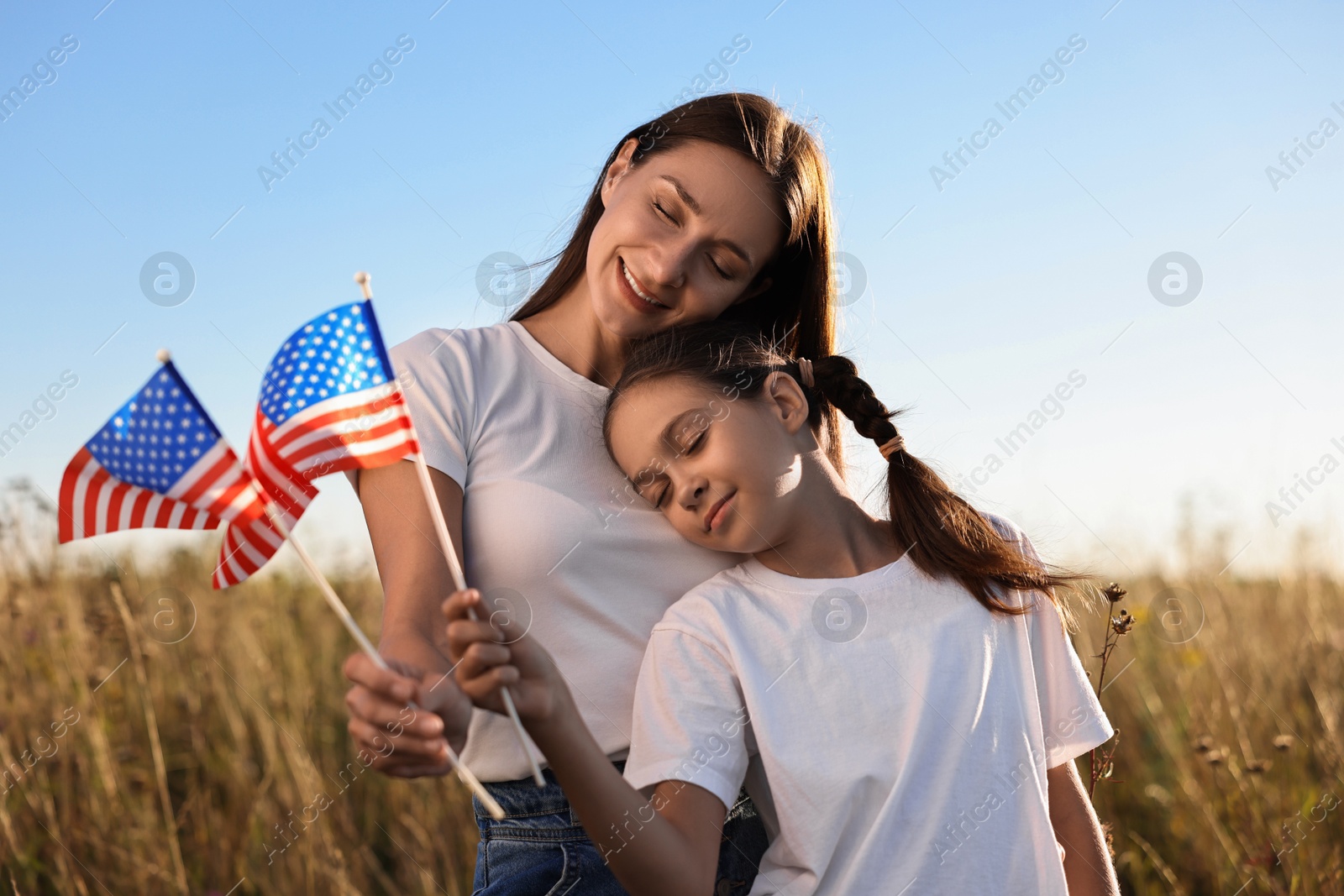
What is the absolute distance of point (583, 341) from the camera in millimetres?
2273

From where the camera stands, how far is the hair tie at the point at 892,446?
224 centimetres

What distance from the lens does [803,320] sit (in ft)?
8.23

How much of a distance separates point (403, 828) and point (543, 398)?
2.19m

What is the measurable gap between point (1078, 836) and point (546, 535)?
1.18 meters

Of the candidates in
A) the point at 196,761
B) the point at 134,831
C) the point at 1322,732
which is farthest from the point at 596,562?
the point at 1322,732

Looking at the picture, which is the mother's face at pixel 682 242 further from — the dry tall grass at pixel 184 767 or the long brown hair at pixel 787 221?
the dry tall grass at pixel 184 767

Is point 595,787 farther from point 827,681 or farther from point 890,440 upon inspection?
point 890,440

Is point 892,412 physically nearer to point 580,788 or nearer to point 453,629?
point 580,788

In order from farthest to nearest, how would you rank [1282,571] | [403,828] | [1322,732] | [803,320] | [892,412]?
[1282,571]
[1322,732]
[403,828]
[803,320]
[892,412]

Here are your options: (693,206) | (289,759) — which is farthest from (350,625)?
(289,759)

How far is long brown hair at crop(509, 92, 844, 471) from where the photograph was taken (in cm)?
228

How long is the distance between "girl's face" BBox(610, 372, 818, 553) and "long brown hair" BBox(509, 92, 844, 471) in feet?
1.04

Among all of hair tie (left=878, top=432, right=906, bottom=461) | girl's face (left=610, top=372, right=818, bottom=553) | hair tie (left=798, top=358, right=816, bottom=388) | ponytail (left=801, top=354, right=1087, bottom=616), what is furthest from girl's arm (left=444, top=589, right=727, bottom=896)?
hair tie (left=798, top=358, right=816, bottom=388)

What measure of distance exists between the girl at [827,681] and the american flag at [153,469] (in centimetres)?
67
